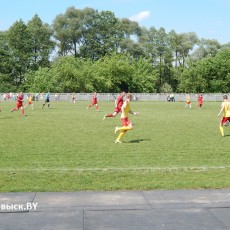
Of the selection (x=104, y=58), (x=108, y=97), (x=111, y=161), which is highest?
(x=104, y=58)

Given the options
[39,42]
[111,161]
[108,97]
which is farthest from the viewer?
[39,42]

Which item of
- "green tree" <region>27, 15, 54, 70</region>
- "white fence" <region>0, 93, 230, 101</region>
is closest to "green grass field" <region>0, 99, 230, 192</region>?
"white fence" <region>0, 93, 230, 101</region>

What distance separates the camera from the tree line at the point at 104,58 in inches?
3118

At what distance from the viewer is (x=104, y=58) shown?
83.8 meters

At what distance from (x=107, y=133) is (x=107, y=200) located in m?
10.9

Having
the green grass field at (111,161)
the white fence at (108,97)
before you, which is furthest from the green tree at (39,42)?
the green grass field at (111,161)

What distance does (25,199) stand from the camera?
652cm

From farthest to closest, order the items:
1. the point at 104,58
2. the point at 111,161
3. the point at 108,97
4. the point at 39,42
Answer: the point at 39,42 < the point at 104,58 < the point at 108,97 < the point at 111,161

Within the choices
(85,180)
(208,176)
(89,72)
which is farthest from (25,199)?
(89,72)

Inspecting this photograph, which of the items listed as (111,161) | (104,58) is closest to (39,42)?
(104,58)

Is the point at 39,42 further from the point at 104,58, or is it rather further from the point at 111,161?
the point at 111,161

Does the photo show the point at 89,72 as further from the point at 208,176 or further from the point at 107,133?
the point at 208,176

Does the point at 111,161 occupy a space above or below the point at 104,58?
below

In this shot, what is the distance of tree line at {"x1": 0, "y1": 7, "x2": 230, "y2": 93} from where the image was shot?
7919 cm
